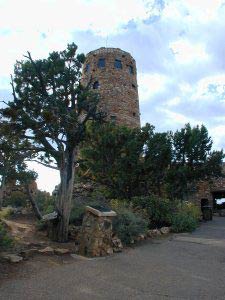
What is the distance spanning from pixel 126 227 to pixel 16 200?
19358 millimetres

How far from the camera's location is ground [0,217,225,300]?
5.61 meters

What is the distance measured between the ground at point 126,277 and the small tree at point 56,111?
5.49 metres

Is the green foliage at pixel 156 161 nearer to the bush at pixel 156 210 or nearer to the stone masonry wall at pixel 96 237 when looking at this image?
the bush at pixel 156 210

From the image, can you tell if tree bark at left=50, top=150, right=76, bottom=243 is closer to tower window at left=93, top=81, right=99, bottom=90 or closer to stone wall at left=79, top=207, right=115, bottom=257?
stone wall at left=79, top=207, right=115, bottom=257

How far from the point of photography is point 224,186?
29.2 m

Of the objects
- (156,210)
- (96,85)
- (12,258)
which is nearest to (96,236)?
(12,258)

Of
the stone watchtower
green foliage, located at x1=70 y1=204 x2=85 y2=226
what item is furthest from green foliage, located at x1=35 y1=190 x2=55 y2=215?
the stone watchtower

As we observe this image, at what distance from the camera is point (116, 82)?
29.2 metres

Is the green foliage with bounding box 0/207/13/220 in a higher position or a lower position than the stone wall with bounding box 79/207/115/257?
higher

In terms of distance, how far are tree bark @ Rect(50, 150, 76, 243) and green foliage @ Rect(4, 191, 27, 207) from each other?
14304 millimetres

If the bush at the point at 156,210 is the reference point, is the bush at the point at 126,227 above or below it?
below

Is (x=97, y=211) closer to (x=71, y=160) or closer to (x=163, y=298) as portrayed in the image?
(x=163, y=298)

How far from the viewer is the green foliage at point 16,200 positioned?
27.9 m

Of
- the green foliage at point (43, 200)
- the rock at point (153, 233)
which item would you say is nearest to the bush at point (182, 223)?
the rock at point (153, 233)
